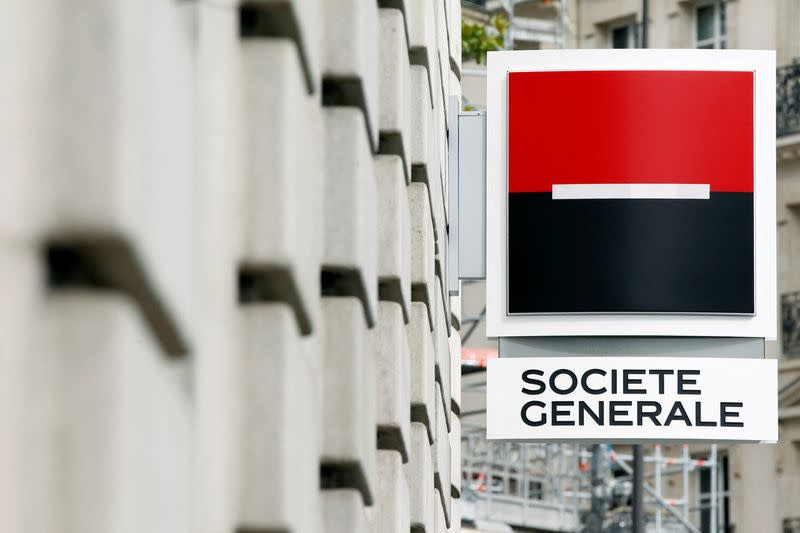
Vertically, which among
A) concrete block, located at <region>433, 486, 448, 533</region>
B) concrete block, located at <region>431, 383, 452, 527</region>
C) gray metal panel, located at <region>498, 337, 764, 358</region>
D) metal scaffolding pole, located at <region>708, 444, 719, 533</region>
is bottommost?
metal scaffolding pole, located at <region>708, 444, 719, 533</region>

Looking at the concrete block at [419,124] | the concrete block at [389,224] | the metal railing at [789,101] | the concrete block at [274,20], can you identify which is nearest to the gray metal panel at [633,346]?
the concrete block at [419,124]

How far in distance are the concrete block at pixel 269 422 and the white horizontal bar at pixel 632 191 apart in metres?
7.97

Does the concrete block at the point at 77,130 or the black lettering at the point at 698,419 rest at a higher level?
the concrete block at the point at 77,130

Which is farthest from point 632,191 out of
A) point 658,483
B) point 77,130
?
point 658,483

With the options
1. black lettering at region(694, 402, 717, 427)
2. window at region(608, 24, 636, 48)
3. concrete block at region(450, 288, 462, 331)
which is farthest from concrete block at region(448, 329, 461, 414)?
window at region(608, 24, 636, 48)

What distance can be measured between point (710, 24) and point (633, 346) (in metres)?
33.2

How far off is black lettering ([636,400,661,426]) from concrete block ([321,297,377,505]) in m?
6.41

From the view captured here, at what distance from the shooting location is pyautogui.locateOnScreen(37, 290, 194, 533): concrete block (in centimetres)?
206

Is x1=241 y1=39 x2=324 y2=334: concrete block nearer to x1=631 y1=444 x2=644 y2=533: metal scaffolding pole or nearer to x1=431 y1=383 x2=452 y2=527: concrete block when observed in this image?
x1=431 y1=383 x2=452 y2=527: concrete block

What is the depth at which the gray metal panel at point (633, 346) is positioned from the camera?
36.8 feet

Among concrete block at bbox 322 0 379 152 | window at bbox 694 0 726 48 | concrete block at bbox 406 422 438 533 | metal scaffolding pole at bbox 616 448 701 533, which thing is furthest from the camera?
window at bbox 694 0 726 48

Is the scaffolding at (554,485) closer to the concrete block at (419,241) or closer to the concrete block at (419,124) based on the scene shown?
the concrete block at (419,241)

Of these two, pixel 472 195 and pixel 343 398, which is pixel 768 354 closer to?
pixel 472 195

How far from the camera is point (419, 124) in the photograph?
25.1ft
